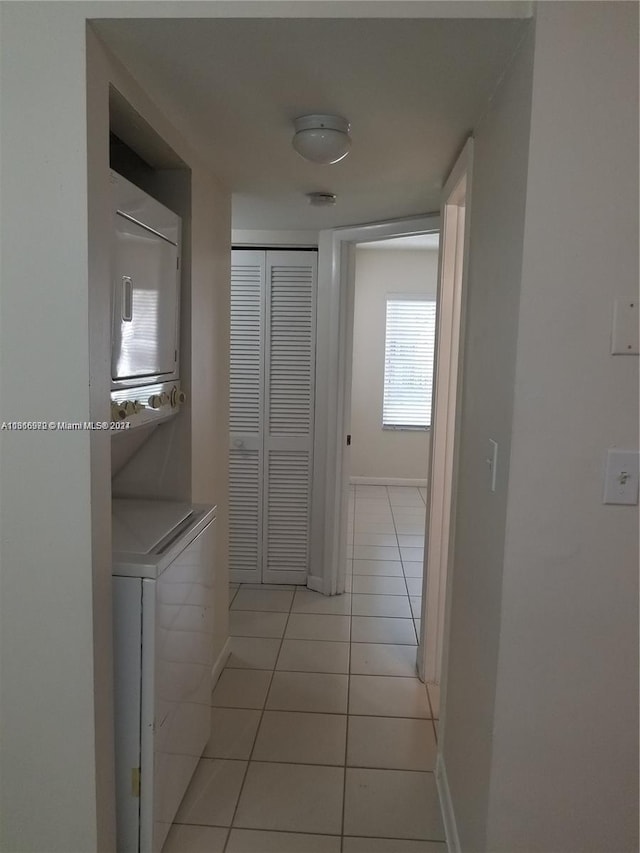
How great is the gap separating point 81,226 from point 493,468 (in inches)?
42.1

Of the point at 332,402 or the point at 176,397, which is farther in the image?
the point at 332,402

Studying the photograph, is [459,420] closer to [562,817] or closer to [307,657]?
[562,817]

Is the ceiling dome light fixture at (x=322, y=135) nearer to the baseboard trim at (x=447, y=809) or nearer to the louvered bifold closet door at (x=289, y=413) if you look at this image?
the louvered bifold closet door at (x=289, y=413)

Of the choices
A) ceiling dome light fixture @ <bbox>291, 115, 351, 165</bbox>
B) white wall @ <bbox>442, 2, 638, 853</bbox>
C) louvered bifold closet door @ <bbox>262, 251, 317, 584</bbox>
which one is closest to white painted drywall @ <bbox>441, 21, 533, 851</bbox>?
white wall @ <bbox>442, 2, 638, 853</bbox>

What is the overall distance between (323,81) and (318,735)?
212 cm

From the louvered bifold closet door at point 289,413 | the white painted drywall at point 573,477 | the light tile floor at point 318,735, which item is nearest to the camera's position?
the white painted drywall at point 573,477

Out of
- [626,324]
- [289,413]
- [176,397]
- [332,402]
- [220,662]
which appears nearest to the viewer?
[626,324]

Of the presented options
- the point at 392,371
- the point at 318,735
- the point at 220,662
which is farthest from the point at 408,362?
the point at 318,735

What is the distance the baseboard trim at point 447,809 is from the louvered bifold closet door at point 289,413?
176 centimetres

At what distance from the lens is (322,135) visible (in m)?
1.73

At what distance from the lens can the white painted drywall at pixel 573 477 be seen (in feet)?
3.90

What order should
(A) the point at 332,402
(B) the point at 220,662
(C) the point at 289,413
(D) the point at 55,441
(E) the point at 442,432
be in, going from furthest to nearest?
(C) the point at 289,413 → (A) the point at 332,402 → (B) the point at 220,662 → (E) the point at 442,432 → (D) the point at 55,441

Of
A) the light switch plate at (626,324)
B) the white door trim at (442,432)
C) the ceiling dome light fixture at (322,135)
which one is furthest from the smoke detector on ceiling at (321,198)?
the light switch plate at (626,324)

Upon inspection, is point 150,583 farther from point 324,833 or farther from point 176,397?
point 324,833
